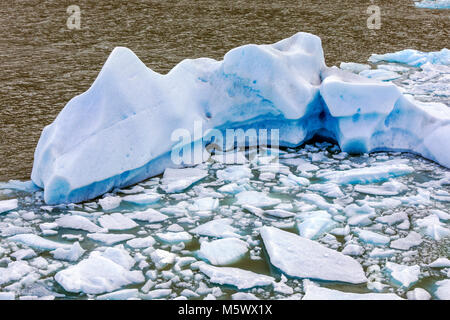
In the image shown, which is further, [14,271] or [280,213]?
[280,213]

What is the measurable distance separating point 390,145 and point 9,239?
2717 mm

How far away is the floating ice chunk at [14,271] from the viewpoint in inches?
106

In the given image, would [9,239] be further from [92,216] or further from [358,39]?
[358,39]

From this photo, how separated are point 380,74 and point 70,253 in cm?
437

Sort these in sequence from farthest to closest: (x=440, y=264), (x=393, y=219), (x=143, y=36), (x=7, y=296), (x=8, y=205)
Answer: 1. (x=143, y=36)
2. (x=8, y=205)
3. (x=393, y=219)
4. (x=440, y=264)
5. (x=7, y=296)

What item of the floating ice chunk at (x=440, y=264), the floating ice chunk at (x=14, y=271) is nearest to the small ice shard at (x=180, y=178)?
the floating ice chunk at (x=14, y=271)

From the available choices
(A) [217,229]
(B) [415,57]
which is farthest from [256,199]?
(B) [415,57]

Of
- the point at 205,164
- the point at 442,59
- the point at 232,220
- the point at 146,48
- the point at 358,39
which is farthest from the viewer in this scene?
the point at 358,39

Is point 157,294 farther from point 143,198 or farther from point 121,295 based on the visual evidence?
point 143,198

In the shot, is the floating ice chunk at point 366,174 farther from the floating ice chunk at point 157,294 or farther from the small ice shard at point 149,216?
the floating ice chunk at point 157,294

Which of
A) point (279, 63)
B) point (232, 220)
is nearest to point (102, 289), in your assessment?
point (232, 220)

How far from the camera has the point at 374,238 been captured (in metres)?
3.04

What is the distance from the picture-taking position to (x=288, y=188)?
3.69 meters
